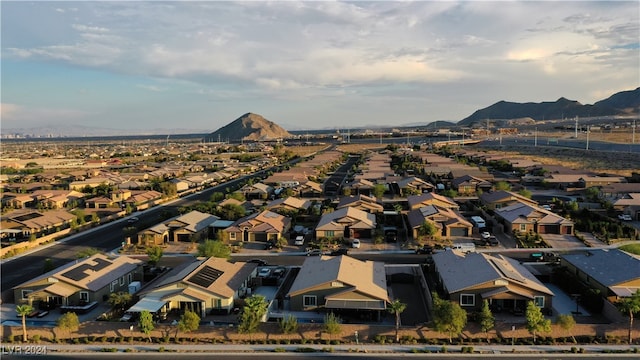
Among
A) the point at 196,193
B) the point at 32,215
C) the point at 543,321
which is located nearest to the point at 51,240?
the point at 32,215

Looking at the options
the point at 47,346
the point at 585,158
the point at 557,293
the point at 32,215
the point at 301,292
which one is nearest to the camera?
the point at 47,346

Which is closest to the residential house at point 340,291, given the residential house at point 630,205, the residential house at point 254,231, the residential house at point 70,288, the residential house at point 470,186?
the residential house at point 70,288

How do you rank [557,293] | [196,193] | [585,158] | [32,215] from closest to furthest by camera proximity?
1. [557,293]
2. [32,215]
3. [196,193]
4. [585,158]

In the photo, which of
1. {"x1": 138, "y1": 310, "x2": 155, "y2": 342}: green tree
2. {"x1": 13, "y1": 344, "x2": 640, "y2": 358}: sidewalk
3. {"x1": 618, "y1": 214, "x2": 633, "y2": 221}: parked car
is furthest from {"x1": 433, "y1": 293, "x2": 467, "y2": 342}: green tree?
{"x1": 618, "y1": 214, "x2": 633, "y2": 221}: parked car

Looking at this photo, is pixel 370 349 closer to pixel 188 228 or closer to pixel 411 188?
pixel 188 228

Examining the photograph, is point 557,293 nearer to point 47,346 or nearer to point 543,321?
point 543,321

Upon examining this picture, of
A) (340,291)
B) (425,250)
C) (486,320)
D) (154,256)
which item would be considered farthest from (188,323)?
(425,250)
